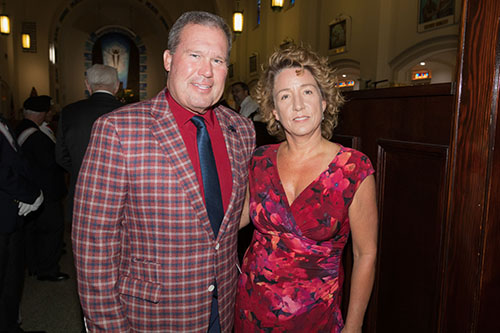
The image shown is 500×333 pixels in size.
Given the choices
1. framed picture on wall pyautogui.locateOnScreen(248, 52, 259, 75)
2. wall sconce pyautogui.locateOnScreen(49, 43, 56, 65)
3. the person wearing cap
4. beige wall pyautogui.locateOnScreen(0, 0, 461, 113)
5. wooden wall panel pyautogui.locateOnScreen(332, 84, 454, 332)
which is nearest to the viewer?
wooden wall panel pyautogui.locateOnScreen(332, 84, 454, 332)

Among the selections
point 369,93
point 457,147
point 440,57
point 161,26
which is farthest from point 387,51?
point 161,26

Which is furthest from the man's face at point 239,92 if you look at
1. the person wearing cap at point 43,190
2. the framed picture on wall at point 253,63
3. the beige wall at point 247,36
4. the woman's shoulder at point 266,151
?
the framed picture on wall at point 253,63

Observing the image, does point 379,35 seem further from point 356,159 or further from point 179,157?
point 179,157

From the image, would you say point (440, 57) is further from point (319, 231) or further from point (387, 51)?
point (319, 231)

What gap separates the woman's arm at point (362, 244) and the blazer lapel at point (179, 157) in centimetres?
59

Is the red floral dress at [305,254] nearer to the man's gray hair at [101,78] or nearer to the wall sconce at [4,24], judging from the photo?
the man's gray hair at [101,78]

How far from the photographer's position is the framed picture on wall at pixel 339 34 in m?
9.23

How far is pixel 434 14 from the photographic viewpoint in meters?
6.98

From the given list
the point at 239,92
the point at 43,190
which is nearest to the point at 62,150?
the point at 43,190

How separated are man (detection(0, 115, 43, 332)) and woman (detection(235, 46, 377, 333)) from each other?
186 centimetres

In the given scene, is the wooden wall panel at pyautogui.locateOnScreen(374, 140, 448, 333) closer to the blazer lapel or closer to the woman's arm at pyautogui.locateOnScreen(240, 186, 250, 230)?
the woman's arm at pyautogui.locateOnScreen(240, 186, 250, 230)

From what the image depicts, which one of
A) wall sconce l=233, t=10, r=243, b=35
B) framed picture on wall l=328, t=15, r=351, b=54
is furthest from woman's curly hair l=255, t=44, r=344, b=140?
wall sconce l=233, t=10, r=243, b=35

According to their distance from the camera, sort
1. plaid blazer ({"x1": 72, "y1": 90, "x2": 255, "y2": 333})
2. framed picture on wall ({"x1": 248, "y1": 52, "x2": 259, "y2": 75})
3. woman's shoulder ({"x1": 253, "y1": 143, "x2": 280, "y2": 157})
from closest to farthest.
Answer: plaid blazer ({"x1": 72, "y1": 90, "x2": 255, "y2": 333}) < woman's shoulder ({"x1": 253, "y1": 143, "x2": 280, "y2": 157}) < framed picture on wall ({"x1": 248, "y1": 52, "x2": 259, "y2": 75})

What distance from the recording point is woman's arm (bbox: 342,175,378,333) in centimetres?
153
